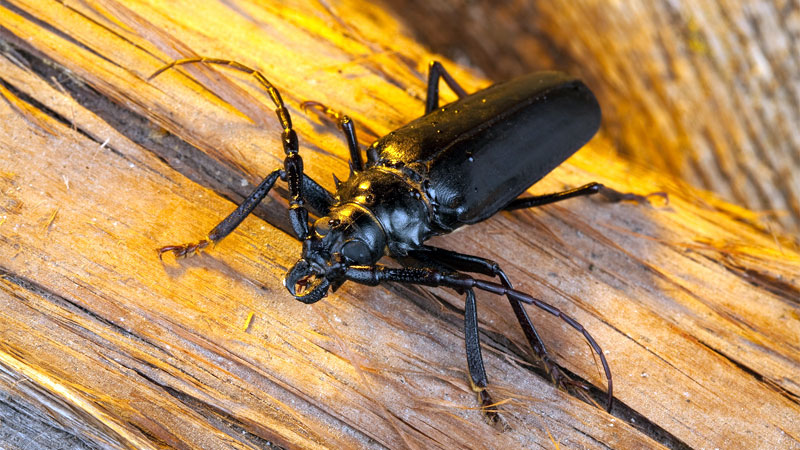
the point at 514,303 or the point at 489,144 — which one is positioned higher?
the point at 489,144

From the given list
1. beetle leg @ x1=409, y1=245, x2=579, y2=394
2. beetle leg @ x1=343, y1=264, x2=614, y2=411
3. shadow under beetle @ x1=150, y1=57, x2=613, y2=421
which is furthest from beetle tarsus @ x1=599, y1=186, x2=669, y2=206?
beetle leg @ x1=343, y1=264, x2=614, y2=411

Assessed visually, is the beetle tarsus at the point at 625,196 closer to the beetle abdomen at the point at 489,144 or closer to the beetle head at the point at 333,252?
the beetle abdomen at the point at 489,144

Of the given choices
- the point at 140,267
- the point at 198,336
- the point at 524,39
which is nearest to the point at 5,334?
the point at 140,267

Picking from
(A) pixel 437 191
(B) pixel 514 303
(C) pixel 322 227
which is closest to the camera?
(C) pixel 322 227

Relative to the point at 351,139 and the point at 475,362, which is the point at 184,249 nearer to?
the point at 351,139

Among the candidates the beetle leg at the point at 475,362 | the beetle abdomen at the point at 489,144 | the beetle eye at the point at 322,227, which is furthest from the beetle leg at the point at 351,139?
the beetle leg at the point at 475,362

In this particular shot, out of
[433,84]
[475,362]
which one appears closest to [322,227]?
[475,362]
